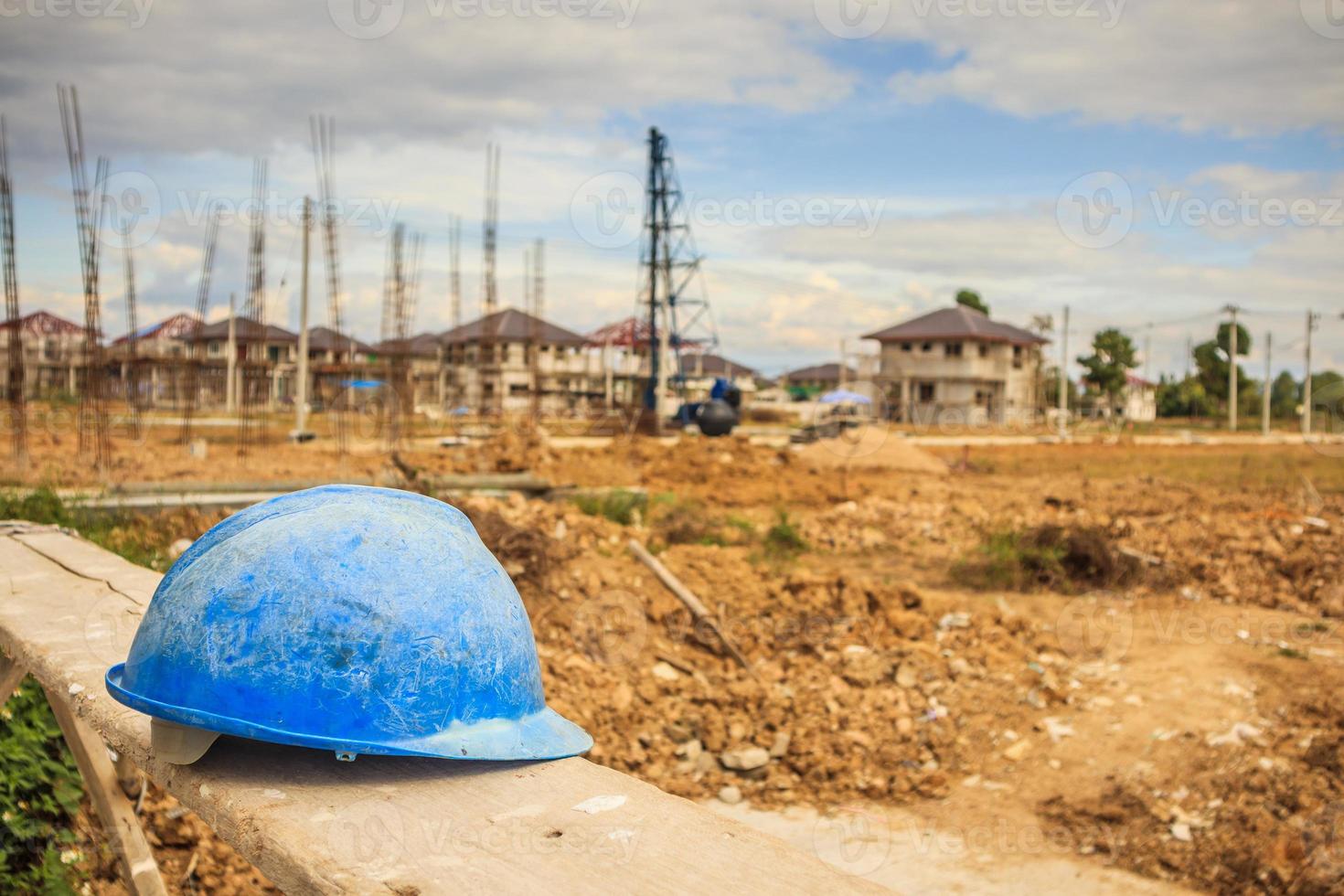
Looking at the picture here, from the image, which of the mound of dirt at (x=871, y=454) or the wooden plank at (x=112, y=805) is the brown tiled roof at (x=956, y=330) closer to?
the mound of dirt at (x=871, y=454)

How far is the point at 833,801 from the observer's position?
5.76 m

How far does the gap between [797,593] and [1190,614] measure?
3184 mm

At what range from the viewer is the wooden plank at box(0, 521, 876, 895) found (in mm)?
1549

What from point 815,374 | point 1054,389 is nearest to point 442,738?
point 1054,389

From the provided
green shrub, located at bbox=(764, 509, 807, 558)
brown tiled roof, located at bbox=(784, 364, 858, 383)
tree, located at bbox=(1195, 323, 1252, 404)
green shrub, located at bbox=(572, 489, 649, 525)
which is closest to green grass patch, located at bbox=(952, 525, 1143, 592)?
green shrub, located at bbox=(764, 509, 807, 558)

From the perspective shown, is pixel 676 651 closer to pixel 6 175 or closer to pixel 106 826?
pixel 106 826

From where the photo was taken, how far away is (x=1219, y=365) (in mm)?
53688

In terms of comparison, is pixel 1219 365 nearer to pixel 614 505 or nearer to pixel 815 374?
pixel 815 374

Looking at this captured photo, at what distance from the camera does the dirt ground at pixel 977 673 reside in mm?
5285

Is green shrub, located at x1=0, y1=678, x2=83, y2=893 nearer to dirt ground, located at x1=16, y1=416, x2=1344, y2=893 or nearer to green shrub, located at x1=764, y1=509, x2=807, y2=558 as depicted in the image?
dirt ground, located at x1=16, y1=416, x2=1344, y2=893

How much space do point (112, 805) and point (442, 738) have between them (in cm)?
200

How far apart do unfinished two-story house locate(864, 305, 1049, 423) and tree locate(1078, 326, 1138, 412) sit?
2.51 m

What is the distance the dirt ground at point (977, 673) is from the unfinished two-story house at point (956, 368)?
36642 millimetres

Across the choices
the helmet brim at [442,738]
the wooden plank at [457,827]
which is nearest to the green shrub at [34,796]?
the wooden plank at [457,827]
